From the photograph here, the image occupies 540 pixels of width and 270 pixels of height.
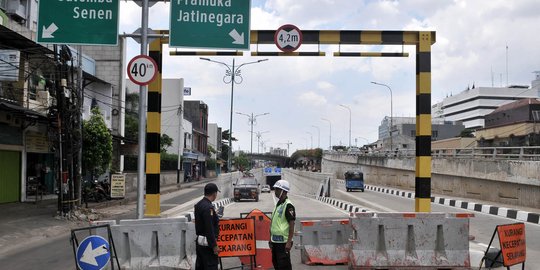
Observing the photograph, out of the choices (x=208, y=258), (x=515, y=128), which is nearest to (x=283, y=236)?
(x=208, y=258)

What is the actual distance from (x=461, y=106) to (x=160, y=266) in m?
147

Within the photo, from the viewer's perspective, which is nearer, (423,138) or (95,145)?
(423,138)

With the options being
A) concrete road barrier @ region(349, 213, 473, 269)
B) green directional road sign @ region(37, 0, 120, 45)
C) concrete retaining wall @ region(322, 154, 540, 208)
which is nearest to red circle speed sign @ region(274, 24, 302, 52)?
green directional road sign @ region(37, 0, 120, 45)

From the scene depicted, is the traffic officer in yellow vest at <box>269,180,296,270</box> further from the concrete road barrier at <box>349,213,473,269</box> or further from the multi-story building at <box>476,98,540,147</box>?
the multi-story building at <box>476,98,540,147</box>

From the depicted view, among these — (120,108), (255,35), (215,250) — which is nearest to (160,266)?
(215,250)

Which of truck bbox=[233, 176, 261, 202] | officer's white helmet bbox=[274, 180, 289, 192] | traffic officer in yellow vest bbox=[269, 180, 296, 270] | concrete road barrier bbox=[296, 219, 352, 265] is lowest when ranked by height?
truck bbox=[233, 176, 261, 202]

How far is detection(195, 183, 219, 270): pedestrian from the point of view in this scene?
6.34 metres

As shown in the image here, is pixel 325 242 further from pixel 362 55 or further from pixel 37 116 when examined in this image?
pixel 37 116

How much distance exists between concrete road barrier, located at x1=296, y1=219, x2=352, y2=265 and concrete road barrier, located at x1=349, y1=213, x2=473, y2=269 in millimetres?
761

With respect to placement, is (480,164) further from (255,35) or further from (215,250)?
(215,250)

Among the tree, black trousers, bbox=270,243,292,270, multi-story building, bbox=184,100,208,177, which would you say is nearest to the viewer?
black trousers, bbox=270,243,292,270

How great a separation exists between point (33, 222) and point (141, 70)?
10597 mm

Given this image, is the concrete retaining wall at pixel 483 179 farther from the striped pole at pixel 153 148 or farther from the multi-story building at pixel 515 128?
the striped pole at pixel 153 148

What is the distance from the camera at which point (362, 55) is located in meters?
11.7
